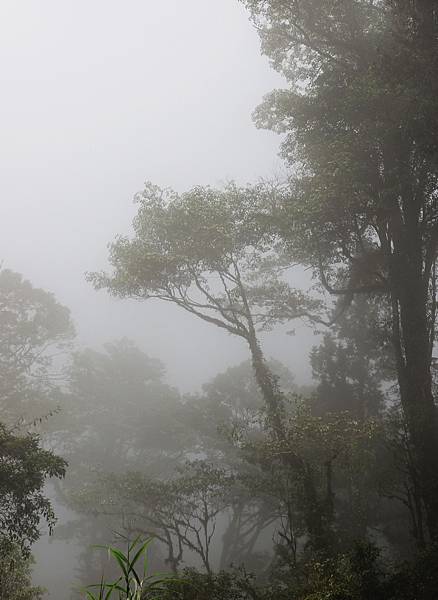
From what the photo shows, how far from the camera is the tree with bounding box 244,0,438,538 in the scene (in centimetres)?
1225

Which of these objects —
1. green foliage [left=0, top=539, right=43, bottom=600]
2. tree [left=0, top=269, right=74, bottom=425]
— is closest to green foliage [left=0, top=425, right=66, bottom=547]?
green foliage [left=0, top=539, right=43, bottom=600]

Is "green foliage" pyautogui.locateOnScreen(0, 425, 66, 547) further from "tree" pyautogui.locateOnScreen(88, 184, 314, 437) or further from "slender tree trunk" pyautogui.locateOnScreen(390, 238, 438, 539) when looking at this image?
"slender tree trunk" pyautogui.locateOnScreen(390, 238, 438, 539)

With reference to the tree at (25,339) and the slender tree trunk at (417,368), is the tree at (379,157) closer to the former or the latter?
the slender tree trunk at (417,368)

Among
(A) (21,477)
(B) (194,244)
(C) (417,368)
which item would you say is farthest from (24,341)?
(C) (417,368)

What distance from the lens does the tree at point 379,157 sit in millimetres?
12250

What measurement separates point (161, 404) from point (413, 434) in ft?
64.9

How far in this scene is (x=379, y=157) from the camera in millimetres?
14844

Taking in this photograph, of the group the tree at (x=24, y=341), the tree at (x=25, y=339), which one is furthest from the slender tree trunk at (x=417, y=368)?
the tree at (x=25, y=339)

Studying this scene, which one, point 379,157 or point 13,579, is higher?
point 379,157

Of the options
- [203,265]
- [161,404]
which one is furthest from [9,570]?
[161,404]

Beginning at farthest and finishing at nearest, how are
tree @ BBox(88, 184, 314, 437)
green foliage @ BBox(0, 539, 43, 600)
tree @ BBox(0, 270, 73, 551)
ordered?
tree @ BBox(0, 270, 73, 551)
tree @ BBox(88, 184, 314, 437)
green foliage @ BBox(0, 539, 43, 600)

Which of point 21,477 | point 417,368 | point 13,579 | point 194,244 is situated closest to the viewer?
point 21,477

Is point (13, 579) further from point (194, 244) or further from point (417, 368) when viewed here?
point (417, 368)

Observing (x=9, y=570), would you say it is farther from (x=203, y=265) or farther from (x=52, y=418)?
(x=52, y=418)
